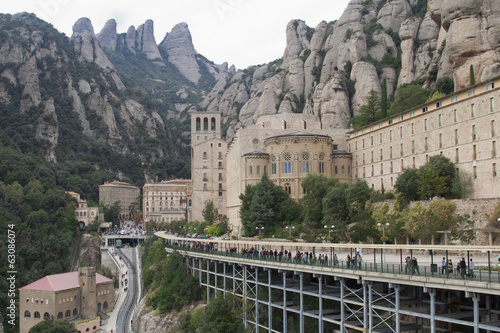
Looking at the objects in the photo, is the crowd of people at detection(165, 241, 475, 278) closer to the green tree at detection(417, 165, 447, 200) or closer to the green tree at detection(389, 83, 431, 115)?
the green tree at detection(417, 165, 447, 200)

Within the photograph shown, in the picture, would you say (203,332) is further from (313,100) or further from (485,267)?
(313,100)

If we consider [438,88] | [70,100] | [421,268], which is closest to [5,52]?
[70,100]

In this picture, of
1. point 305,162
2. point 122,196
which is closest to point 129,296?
point 305,162

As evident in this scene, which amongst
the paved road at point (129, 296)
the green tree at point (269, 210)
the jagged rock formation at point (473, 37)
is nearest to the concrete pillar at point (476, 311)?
the green tree at point (269, 210)

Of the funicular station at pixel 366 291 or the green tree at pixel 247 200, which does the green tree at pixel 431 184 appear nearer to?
the funicular station at pixel 366 291

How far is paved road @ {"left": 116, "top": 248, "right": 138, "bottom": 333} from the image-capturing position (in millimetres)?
58125

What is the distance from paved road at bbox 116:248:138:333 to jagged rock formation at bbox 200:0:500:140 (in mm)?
42175

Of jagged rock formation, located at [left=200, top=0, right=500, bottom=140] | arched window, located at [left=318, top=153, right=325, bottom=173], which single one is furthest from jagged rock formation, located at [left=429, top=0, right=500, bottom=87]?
arched window, located at [left=318, top=153, right=325, bottom=173]

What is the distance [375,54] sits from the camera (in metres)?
99.7

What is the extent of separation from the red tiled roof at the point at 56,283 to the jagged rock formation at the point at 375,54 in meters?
51.4

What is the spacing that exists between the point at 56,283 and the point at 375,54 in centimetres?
7104

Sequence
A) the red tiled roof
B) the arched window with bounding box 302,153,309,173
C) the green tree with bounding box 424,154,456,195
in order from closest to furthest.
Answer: the green tree with bounding box 424,154,456,195 → the red tiled roof → the arched window with bounding box 302,153,309,173

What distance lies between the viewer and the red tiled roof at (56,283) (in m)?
60.5

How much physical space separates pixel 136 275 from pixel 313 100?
2069 inches
